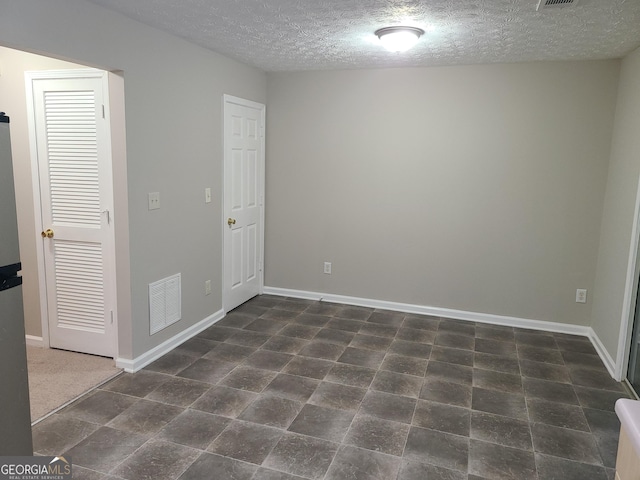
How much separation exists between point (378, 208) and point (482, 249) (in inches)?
42.9

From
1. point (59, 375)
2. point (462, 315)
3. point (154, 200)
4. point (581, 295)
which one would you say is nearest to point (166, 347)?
point (59, 375)

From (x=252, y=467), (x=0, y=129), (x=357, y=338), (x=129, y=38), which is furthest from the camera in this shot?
(x=357, y=338)

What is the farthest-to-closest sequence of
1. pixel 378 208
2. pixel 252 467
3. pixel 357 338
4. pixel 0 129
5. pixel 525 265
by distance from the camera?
pixel 378 208 → pixel 525 265 → pixel 357 338 → pixel 252 467 → pixel 0 129

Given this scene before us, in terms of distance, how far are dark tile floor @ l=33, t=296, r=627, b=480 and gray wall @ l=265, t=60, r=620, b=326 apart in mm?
700

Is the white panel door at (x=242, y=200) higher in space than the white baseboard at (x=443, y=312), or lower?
higher

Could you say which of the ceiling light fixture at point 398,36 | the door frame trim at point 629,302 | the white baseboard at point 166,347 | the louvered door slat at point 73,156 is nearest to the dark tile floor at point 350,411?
the white baseboard at point 166,347

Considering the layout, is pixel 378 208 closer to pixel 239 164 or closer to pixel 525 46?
pixel 239 164

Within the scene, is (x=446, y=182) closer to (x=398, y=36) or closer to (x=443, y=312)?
(x=443, y=312)

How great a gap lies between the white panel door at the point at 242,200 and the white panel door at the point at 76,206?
1.25m

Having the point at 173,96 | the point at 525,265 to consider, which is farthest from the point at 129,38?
the point at 525,265

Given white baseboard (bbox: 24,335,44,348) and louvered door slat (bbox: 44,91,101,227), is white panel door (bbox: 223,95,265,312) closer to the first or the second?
louvered door slat (bbox: 44,91,101,227)

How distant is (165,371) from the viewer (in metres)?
3.31

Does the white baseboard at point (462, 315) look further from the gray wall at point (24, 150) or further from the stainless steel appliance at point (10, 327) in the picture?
the stainless steel appliance at point (10, 327)

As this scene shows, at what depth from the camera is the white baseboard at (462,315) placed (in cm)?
420
